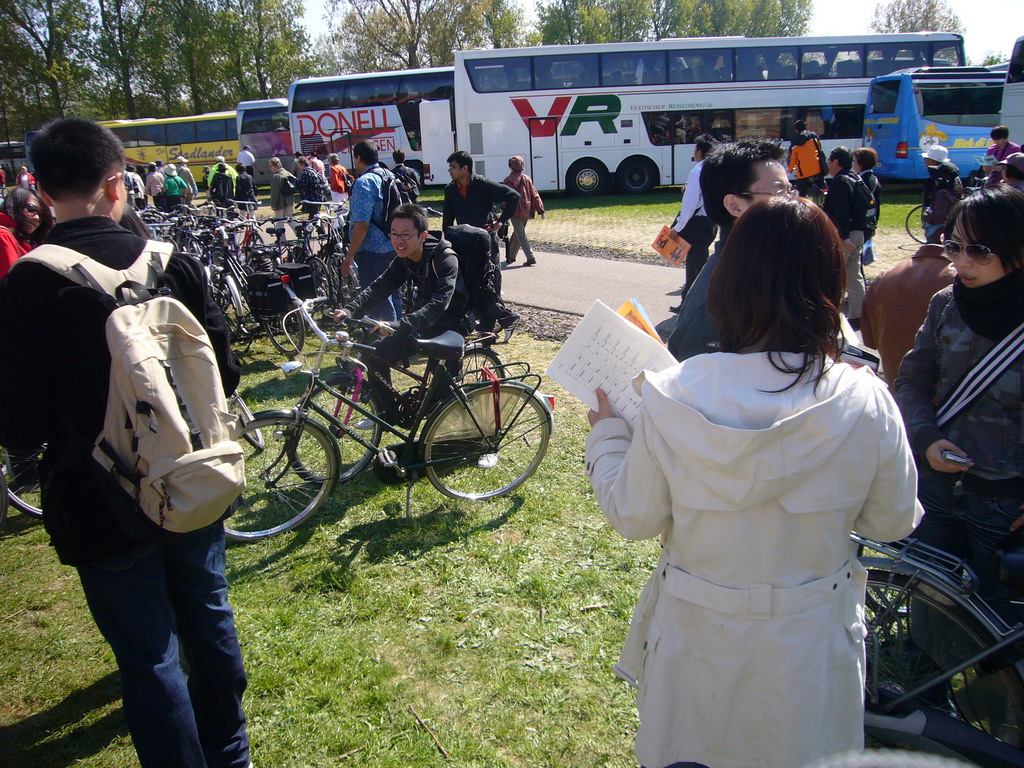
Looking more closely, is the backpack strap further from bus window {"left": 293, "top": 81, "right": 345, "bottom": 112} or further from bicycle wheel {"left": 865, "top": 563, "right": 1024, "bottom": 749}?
bus window {"left": 293, "top": 81, "right": 345, "bottom": 112}

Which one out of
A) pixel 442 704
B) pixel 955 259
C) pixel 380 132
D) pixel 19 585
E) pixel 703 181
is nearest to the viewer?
pixel 955 259

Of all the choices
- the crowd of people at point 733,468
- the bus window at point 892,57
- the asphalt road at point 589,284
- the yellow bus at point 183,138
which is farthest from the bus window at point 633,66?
the yellow bus at point 183,138

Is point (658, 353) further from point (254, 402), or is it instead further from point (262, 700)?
point (254, 402)

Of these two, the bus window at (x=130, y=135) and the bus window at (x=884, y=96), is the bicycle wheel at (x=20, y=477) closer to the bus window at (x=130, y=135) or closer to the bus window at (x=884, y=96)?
the bus window at (x=884, y=96)

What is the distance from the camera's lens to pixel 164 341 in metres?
1.83

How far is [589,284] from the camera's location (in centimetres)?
1059

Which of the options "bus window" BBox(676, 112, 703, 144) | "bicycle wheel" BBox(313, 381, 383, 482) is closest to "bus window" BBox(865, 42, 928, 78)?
"bus window" BBox(676, 112, 703, 144)

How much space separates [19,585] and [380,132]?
24.1 metres

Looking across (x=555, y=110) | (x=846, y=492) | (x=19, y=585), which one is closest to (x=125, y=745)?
(x=19, y=585)

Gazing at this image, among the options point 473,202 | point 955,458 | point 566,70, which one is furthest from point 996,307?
point 566,70

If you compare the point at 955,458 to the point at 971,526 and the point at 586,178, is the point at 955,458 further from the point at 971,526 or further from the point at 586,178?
the point at 586,178

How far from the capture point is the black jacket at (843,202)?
720 centimetres

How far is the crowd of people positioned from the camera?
1.42m

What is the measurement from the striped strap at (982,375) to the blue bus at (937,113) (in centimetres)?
1923
